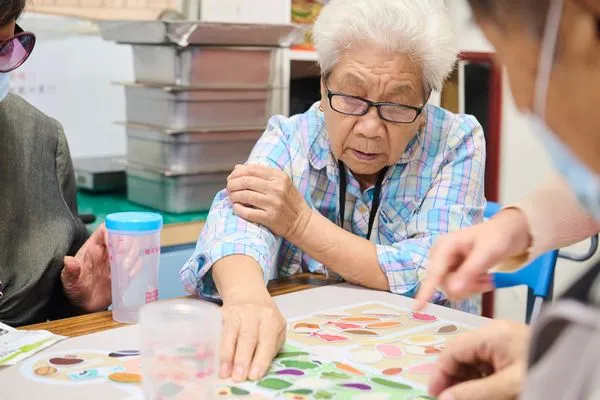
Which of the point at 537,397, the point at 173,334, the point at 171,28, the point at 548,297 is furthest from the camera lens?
the point at 171,28

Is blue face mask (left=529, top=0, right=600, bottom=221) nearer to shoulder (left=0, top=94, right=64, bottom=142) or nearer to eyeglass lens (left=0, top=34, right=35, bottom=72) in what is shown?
eyeglass lens (left=0, top=34, right=35, bottom=72)

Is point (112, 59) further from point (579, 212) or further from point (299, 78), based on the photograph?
point (579, 212)

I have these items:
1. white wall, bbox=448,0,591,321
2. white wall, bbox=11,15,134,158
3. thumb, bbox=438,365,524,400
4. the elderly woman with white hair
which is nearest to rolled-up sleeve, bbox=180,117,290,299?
the elderly woman with white hair

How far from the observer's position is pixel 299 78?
2787 millimetres

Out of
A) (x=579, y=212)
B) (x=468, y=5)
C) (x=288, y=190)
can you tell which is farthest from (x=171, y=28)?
(x=468, y=5)

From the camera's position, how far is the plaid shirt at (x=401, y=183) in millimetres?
→ 1652

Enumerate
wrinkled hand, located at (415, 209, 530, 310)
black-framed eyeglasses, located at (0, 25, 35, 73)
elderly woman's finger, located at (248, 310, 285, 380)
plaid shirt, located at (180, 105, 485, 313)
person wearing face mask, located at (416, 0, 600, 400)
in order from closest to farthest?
person wearing face mask, located at (416, 0, 600, 400), wrinkled hand, located at (415, 209, 530, 310), elderly woman's finger, located at (248, 310, 285, 380), black-framed eyeglasses, located at (0, 25, 35, 73), plaid shirt, located at (180, 105, 485, 313)

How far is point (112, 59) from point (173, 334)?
78.4 inches

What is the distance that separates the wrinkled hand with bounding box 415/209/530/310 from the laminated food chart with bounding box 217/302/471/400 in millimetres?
134

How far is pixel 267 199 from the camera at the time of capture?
155 centimetres

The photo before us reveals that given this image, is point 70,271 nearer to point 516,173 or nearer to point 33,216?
point 33,216

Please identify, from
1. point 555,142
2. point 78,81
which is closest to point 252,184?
point 555,142

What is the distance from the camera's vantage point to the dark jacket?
1.52 meters

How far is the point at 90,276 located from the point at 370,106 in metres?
0.66
